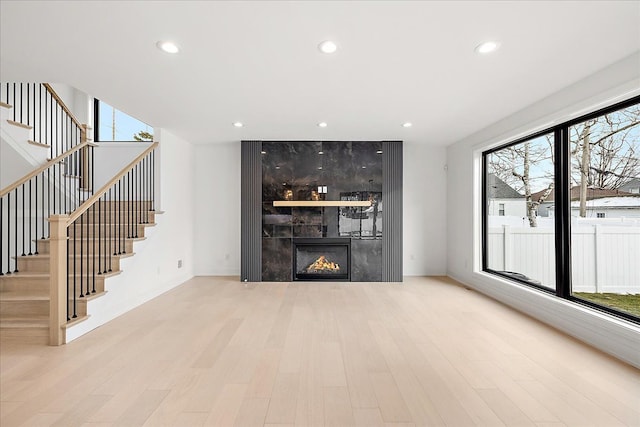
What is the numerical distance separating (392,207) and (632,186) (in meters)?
3.43

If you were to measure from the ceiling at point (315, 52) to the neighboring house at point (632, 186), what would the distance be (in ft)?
3.49

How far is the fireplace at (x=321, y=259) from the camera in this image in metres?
6.09

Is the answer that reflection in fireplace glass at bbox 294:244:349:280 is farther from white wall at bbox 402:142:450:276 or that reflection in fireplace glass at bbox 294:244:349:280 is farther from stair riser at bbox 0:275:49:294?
stair riser at bbox 0:275:49:294

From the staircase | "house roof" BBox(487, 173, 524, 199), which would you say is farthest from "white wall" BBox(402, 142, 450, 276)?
the staircase

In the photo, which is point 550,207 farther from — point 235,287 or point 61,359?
point 61,359

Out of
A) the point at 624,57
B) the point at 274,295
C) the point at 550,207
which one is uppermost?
the point at 624,57

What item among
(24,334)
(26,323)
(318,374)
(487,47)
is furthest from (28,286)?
(487,47)

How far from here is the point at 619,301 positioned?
120 inches

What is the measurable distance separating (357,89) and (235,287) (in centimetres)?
370

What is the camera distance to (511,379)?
239 centimetres

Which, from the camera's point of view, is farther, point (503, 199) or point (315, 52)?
point (503, 199)

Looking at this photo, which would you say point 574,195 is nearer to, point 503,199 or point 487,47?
point 503,199

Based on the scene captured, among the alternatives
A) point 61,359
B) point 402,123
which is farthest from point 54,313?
point 402,123

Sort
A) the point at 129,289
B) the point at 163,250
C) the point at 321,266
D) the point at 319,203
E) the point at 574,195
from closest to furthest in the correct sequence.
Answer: the point at 574,195 → the point at 129,289 → the point at 163,250 → the point at 319,203 → the point at 321,266
